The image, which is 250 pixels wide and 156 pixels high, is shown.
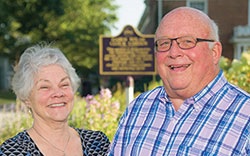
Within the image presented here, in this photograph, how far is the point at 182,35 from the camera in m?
2.52

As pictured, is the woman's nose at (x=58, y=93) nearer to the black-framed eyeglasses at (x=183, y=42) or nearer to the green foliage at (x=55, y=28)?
the black-framed eyeglasses at (x=183, y=42)

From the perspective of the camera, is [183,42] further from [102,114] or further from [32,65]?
[102,114]

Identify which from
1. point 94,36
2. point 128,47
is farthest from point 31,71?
point 94,36

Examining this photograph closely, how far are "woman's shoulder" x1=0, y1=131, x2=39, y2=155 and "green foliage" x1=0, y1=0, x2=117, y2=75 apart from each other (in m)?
26.9

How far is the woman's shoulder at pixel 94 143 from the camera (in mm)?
3248

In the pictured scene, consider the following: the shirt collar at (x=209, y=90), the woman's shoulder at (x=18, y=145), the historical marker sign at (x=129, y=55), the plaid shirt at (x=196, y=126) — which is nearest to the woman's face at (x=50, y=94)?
the woman's shoulder at (x=18, y=145)

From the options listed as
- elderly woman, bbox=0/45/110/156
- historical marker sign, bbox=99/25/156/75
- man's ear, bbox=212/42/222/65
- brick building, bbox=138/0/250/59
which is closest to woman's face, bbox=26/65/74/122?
elderly woman, bbox=0/45/110/156

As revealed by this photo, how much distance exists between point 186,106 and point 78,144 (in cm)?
96

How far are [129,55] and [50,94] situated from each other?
30.7 feet

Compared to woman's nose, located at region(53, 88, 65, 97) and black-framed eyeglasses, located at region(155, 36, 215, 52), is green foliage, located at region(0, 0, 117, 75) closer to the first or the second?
woman's nose, located at region(53, 88, 65, 97)

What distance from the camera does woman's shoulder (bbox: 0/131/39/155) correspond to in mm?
2949

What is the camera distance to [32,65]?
308cm

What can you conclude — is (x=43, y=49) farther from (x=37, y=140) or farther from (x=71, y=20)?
(x=71, y=20)

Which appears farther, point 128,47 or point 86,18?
point 86,18
